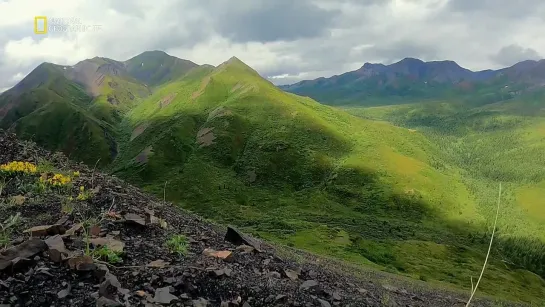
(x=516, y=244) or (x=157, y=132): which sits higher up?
(x=157, y=132)

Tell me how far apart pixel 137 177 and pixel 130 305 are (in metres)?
153

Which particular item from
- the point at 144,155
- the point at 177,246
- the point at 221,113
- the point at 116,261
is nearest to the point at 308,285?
the point at 177,246

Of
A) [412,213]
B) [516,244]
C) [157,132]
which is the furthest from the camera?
[157,132]

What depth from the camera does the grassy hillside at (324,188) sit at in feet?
284

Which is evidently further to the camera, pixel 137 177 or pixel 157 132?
pixel 157 132

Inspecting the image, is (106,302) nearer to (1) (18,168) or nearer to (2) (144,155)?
(1) (18,168)

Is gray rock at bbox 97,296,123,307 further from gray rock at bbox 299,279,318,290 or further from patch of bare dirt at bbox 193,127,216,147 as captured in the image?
patch of bare dirt at bbox 193,127,216,147

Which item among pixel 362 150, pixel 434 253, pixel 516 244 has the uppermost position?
pixel 362 150

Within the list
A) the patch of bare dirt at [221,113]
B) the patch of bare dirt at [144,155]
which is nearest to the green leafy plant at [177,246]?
the patch of bare dirt at [144,155]

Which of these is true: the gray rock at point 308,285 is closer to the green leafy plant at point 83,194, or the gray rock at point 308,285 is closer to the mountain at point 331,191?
the green leafy plant at point 83,194

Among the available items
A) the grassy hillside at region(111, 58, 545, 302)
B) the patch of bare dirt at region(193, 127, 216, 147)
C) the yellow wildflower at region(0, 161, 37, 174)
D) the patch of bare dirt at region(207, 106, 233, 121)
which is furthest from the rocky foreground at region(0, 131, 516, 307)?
the patch of bare dirt at region(207, 106, 233, 121)

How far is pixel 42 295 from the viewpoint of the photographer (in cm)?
757

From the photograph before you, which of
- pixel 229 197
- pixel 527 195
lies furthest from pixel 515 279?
pixel 527 195

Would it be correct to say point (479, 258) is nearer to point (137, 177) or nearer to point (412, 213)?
point (412, 213)
